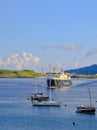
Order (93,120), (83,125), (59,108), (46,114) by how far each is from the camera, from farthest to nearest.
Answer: (59,108) → (46,114) → (93,120) → (83,125)

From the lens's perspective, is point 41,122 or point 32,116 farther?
point 32,116

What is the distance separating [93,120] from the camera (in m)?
110

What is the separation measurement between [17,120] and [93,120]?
1634cm

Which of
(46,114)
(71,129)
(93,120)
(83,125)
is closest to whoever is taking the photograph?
(71,129)

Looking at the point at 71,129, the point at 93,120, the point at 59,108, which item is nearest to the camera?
the point at 71,129

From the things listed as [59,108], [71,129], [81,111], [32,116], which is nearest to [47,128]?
[71,129]

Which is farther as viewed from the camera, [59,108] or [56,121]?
[59,108]

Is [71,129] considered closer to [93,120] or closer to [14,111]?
[93,120]

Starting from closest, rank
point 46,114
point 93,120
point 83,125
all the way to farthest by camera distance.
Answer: point 83,125 → point 93,120 → point 46,114

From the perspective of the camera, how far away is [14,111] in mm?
127750

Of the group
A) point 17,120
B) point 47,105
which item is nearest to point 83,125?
point 17,120

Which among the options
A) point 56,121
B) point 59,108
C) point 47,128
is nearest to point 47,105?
point 59,108

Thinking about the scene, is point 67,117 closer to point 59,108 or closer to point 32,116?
point 32,116

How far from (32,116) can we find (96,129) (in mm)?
23501
